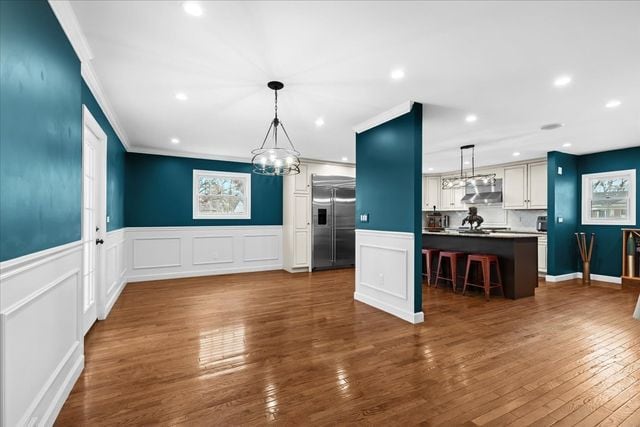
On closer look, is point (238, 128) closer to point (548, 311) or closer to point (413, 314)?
point (413, 314)

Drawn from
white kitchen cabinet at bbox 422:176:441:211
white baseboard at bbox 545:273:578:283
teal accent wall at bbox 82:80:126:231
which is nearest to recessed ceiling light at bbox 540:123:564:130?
white baseboard at bbox 545:273:578:283

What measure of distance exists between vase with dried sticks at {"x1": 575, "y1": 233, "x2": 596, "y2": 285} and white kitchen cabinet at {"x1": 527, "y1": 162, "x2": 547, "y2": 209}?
34.2 inches

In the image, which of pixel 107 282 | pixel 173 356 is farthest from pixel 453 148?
pixel 107 282

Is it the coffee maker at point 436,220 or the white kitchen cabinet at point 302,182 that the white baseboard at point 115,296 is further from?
the coffee maker at point 436,220

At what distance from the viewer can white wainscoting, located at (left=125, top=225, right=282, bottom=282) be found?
234 inches

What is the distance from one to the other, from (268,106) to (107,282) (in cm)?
306

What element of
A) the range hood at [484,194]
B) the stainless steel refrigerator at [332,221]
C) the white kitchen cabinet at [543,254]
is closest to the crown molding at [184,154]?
the stainless steel refrigerator at [332,221]

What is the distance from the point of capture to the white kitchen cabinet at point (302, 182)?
22.7ft

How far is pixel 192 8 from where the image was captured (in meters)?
1.96

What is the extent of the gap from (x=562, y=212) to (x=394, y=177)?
4.44 metres

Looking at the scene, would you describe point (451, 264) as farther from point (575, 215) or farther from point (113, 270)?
point (113, 270)

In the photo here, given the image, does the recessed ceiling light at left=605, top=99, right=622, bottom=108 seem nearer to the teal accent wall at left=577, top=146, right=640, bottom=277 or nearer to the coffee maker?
the teal accent wall at left=577, top=146, right=640, bottom=277

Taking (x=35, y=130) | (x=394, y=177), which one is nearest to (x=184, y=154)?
(x=394, y=177)

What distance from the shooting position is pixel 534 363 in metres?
2.62
